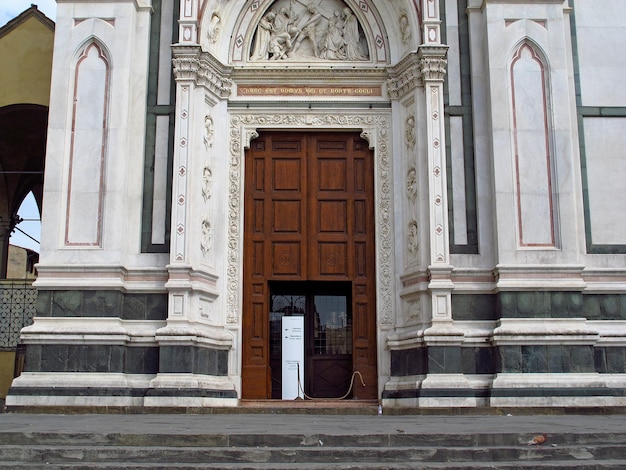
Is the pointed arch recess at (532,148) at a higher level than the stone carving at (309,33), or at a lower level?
lower

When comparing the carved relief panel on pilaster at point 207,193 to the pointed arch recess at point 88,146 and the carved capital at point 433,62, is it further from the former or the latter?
the carved capital at point 433,62

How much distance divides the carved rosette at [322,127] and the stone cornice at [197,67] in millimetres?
956

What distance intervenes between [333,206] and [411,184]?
1.70 m

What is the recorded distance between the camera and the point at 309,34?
700 inches

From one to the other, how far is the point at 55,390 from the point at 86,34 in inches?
270

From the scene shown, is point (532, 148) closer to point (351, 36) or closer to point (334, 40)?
point (351, 36)

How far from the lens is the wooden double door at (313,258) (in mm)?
16578

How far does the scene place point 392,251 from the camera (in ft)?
54.5

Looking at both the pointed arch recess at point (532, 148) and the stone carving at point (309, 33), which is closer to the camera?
the pointed arch recess at point (532, 148)

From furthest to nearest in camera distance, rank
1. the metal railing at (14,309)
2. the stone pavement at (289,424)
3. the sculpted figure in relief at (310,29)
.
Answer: the metal railing at (14,309), the sculpted figure in relief at (310,29), the stone pavement at (289,424)

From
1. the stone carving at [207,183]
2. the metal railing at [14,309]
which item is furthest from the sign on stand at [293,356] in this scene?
the metal railing at [14,309]

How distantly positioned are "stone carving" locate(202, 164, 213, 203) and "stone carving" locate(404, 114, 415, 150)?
401 cm

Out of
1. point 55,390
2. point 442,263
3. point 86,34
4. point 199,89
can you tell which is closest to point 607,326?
point 442,263

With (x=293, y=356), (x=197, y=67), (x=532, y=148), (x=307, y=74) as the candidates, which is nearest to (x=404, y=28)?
(x=307, y=74)
